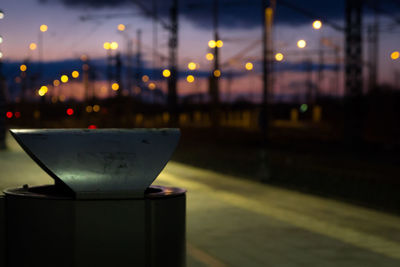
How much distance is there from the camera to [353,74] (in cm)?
3047

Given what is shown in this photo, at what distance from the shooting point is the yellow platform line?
8.76 m

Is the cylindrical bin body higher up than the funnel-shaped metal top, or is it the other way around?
the funnel-shaped metal top

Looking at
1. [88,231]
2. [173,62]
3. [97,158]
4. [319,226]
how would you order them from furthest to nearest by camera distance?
[173,62], [319,226], [97,158], [88,231]

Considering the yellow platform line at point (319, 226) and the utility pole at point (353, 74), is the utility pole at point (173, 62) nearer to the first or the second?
the utility pole at point (353, 74)

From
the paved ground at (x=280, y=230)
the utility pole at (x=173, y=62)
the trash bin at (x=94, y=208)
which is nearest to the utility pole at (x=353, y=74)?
the utility pole at (x=173, y=62)

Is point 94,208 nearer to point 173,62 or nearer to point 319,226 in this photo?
point 319,226

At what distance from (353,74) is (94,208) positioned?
90.0 ft

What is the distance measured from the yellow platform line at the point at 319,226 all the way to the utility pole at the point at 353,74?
17229 millimetres

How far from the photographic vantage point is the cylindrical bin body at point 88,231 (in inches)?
178

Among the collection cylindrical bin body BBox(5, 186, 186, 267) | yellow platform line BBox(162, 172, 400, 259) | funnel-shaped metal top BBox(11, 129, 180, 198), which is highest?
funnel-shaped metal top BBox(11, 129, 180, 198)

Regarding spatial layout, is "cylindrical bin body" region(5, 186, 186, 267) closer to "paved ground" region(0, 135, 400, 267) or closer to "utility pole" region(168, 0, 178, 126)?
"paved ground" region(0, 135, 400, 267)

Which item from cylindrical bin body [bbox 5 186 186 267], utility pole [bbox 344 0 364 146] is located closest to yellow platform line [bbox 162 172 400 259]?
cylindrical bin body [bbox 5 186 186 267]

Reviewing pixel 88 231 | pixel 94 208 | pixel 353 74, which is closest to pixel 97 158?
pixel 94 208

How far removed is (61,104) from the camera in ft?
438
